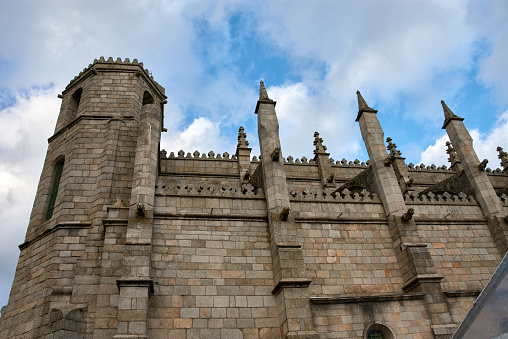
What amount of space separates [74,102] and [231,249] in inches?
392

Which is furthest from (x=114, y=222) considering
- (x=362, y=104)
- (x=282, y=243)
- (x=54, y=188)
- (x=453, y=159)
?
(x=453, y=159)

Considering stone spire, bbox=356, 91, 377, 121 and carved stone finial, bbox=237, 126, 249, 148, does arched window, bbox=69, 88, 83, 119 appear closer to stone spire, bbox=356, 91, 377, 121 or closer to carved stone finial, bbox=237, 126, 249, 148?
carved stone finial, bbox=237, 126, 249, 148

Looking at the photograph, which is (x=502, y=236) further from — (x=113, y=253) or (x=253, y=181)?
(x=113, y=253)

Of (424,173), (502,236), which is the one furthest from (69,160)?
(424,173)

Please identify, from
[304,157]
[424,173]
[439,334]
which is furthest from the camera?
[424,173]

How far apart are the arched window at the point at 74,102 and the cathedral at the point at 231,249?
985 mm

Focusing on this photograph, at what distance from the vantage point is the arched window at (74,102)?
53.6 ft

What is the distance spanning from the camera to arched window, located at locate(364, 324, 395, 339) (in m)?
10.7

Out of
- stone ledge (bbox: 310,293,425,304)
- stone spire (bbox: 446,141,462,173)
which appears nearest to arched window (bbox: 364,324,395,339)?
stone ledge (bbox: 310,293,425,304)

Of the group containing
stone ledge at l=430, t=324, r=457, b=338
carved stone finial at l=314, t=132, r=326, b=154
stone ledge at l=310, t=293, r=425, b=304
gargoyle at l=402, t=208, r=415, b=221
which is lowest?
stone ledge at l=430, t=324, r=457, b=338

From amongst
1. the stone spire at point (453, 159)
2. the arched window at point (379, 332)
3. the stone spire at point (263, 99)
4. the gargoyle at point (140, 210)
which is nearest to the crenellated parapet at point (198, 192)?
the gargoyle at point (140, 210)

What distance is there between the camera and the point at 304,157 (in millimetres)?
21906

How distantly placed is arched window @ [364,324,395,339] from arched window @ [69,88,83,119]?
13.4 metres

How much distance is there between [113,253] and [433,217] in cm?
1044
